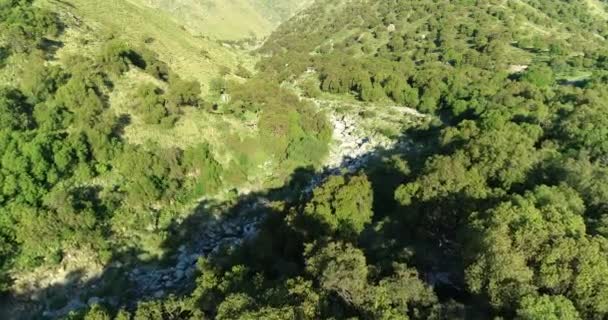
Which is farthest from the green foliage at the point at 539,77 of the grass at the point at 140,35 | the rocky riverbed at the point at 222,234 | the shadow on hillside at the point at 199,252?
the grass at the point at 140,35

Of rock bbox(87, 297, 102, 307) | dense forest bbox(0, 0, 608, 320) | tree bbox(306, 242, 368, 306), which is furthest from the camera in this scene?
rock bbox(87, 297, 102, 307)

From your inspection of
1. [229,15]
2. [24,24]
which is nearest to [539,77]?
[24,24]

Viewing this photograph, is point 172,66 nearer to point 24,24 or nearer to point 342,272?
point 24,24

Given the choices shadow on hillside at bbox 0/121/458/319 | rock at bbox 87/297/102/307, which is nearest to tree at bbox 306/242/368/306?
shadow on hillside at bbox 0/121/458/319

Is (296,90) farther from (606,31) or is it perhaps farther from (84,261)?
(606,31)

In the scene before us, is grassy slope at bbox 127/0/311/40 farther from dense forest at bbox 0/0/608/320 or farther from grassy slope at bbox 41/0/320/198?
dense forest at bbox 0/0/608/320

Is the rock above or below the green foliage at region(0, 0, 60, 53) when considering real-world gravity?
below

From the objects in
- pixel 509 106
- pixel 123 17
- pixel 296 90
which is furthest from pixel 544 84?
pixel 123 17
